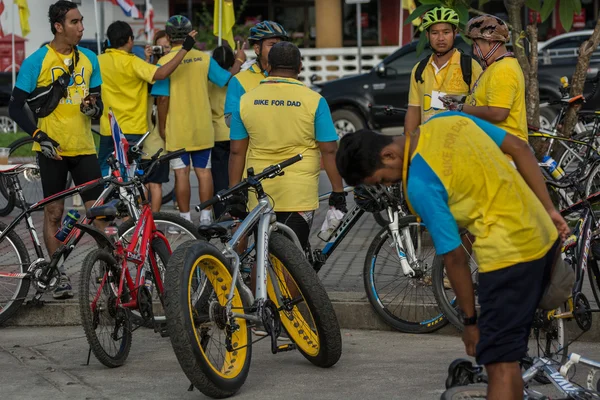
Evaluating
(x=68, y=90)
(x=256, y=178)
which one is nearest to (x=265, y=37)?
(x=68, y=90)

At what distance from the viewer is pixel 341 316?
7844 millimetres

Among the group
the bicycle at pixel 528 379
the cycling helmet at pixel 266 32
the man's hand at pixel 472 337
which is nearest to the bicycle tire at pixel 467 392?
the bicycle at pixel 528 379

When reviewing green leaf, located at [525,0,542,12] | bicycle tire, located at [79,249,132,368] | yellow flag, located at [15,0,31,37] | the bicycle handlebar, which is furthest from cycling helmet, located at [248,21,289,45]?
yellow flag, located at [15,0,31,37]

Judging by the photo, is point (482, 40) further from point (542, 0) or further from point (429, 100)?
point (542, 0)

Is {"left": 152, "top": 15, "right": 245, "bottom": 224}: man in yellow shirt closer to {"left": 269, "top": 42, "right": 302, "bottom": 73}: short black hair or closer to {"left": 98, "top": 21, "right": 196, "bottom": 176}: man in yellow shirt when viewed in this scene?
{"left": 98, "top": 21, "right": 196, "bottom": 176}: man in yellow shirt

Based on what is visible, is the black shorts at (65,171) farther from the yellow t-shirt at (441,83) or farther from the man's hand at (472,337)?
the man's hand at (472,337)

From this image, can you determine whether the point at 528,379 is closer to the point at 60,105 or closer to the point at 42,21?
the point at 60,105

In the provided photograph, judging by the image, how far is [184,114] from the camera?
434 inches

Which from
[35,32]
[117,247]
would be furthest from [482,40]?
[35,32]

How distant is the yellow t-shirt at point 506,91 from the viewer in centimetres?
733

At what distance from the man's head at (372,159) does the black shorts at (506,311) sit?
55 cm

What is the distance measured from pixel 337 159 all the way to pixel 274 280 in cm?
198

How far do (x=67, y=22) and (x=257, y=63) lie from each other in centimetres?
135

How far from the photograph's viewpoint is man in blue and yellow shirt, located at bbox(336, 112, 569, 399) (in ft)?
Answer: 15.3
